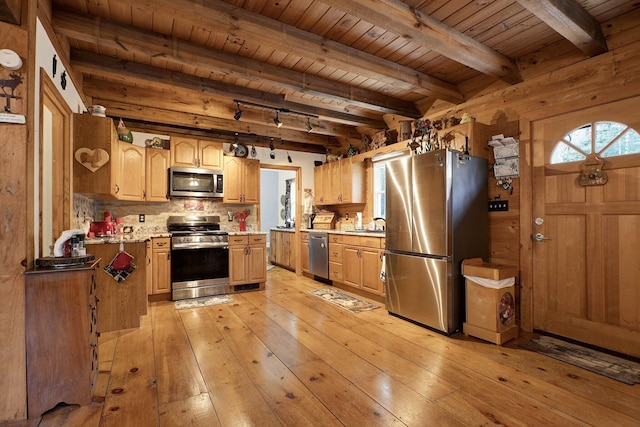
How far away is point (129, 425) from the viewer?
5.57ft

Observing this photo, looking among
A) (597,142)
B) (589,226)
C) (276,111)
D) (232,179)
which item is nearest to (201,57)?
(276,111)

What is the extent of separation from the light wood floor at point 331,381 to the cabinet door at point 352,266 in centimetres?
118

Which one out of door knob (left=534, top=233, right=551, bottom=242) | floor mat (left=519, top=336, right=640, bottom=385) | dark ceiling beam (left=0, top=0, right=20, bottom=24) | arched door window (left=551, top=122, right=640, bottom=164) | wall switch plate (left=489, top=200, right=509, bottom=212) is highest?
dark ceiling beam (left=0, top=0, right=20, bottom=24)

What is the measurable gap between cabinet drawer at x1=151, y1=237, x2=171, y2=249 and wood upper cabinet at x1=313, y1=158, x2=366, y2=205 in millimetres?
2723

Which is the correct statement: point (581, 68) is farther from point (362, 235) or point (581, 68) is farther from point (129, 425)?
point (129, 425)

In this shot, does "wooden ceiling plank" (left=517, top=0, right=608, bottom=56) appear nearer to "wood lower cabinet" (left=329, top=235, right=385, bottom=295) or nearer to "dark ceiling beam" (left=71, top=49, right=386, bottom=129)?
"wood lower cabinet" (left=329, top=235, right=385, bottom=295)

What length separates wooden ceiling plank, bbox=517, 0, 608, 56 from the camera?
81.4 inches

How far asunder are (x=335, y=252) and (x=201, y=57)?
316 cm

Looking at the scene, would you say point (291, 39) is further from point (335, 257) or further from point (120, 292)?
point (335, 257)

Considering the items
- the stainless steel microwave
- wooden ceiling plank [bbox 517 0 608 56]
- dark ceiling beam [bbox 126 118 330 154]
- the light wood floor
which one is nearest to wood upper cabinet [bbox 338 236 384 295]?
the light wood floor

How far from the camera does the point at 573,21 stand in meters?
2.23

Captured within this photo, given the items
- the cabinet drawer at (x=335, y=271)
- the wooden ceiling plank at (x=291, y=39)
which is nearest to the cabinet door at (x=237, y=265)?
the cabinet drawer at (x=335, y=271)

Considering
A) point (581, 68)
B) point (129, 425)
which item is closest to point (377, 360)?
point (129, 425)

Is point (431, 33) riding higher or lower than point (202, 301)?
higher
